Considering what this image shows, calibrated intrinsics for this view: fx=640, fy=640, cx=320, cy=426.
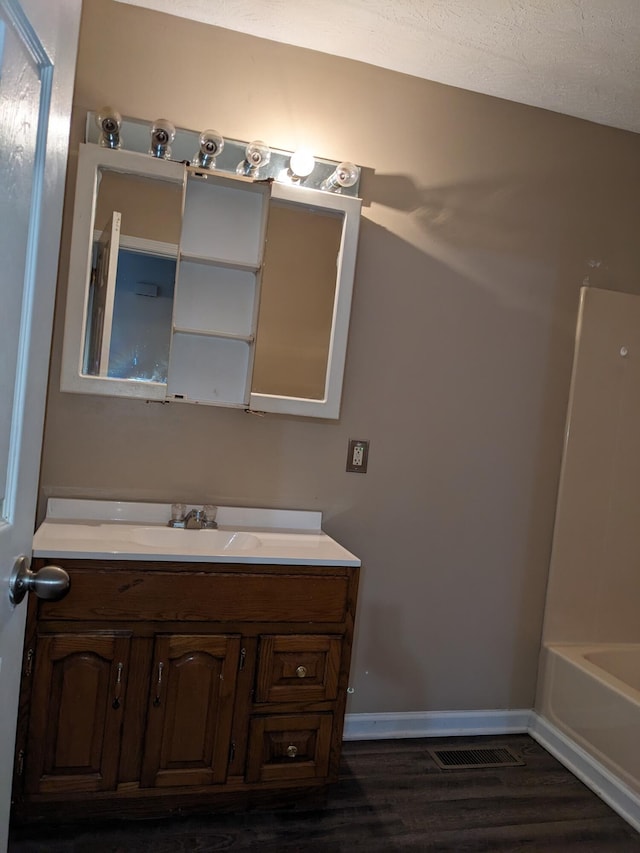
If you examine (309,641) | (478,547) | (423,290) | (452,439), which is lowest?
(309,641)

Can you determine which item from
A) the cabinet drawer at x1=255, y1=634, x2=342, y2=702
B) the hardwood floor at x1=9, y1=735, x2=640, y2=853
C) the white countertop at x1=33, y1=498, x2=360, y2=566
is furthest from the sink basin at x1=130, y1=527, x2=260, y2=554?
the hardwood floor at x1=9, y1=735, x2=640, y2=853

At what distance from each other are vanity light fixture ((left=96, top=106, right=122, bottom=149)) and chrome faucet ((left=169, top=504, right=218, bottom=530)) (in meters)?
1.24

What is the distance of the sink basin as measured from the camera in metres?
2.15

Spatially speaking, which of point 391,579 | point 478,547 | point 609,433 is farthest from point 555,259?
point 391,579

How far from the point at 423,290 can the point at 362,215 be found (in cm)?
38

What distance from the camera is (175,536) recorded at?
7.17 ft

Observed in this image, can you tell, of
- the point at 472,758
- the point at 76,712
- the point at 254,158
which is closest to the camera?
the point at 76,712

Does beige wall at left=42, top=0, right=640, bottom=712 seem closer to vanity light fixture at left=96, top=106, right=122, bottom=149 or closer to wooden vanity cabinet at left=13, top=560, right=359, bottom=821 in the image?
vanity light fixture at left=96, top=106, right=122, bottom=149

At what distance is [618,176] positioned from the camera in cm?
275

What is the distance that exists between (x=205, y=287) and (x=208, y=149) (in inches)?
18.2

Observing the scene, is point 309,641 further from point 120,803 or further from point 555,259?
point 555,259

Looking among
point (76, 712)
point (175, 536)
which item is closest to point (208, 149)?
point (175, 536)

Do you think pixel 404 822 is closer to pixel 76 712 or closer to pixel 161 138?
pixel 76 712

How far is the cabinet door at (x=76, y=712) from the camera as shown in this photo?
1.78 metres
